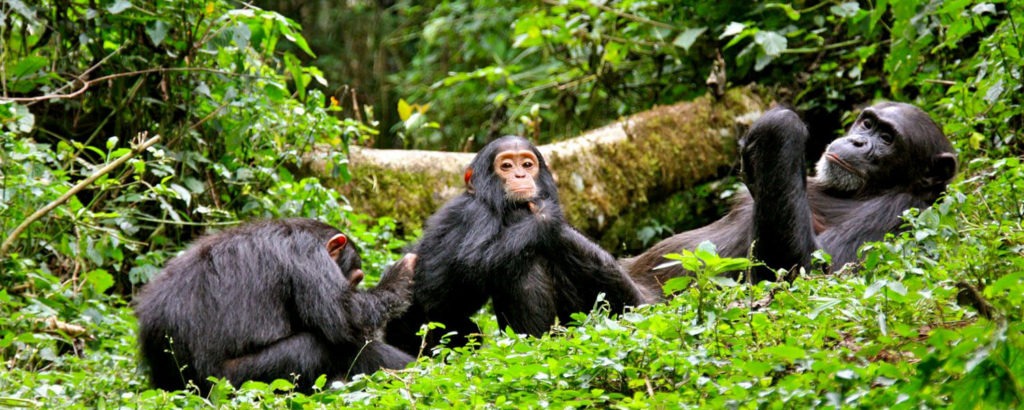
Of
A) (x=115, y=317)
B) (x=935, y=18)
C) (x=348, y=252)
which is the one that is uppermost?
(x=935, y=18)

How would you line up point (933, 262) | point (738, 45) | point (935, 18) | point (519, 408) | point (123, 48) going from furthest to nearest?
1. point (738, 45)
2. point (935, 18)
3. point (123, 48)
4. point (933, 262)
5. point (519, 408)

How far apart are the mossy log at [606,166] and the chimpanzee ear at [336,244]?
7.49 ft

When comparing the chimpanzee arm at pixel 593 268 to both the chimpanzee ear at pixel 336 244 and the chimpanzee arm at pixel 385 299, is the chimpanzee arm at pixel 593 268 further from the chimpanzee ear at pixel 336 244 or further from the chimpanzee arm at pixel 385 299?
the chimpanzee ear at pixel 336 244

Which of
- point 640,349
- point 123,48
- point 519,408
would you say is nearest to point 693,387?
point 640,349

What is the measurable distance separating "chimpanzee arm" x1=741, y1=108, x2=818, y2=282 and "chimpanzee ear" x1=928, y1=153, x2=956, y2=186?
802 millimetres

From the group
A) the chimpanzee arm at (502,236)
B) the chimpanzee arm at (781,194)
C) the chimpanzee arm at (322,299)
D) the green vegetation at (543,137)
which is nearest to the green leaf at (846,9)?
the green vegetation at (543,137)

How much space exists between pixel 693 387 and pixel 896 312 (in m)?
0.86

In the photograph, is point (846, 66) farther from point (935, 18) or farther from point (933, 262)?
point (933, 262)

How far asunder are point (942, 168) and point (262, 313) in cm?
388

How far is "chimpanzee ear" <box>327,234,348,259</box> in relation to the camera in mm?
5887

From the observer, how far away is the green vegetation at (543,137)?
3.79 meters

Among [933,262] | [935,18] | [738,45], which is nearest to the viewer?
[933,262]

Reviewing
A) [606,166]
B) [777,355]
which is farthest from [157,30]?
[777,355]

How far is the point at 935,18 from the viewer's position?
25.8 ft
